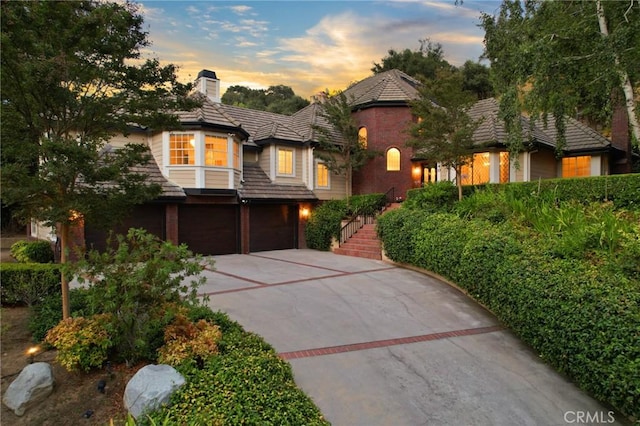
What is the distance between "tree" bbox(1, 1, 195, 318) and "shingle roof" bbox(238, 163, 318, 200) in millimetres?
10001

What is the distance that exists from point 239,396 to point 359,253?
11233 millimetres

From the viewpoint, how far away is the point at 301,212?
18.0m

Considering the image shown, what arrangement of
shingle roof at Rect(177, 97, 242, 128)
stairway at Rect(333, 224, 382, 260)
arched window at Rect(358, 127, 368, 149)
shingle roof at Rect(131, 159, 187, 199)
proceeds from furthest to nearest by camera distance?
arched window at Rect(358, 127, 368, 149) → shingle roof at Rect(177, 97, 242, 128) → stairway at Rect(333, 224, 382, 260) → shingle roof at Rect(131, 159, 187, 199)

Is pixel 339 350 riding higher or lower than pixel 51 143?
lower

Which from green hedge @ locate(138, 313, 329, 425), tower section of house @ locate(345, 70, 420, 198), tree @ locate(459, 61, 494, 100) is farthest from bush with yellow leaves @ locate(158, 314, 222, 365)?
tree @ locate(459, 61, 494, 100)

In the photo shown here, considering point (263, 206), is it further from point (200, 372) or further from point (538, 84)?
point (200, 372)

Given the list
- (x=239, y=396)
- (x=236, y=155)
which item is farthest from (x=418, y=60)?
(x=239, y=396)

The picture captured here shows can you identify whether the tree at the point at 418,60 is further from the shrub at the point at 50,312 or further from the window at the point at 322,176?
the shrub at the point at 50,312

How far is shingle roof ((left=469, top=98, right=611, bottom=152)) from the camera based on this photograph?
16203 mm

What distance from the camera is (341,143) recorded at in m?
18.8

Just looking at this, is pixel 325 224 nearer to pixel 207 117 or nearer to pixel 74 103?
pixel 207 117

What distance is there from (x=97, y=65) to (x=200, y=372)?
4.56 m

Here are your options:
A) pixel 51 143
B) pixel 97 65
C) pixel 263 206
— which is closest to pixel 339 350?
pixel 51 143

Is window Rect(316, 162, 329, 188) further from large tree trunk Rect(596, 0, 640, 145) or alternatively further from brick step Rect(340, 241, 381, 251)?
large tree trunk Rect(596, 0, 640, 145)
